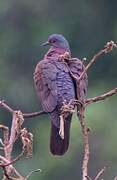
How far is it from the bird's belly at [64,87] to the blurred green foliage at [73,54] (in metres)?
7.33

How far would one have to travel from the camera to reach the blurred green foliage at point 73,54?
46.7ft

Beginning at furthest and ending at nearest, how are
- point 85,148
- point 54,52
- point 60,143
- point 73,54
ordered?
1. point 73,54
2. point 54,52
3. point 60,143
4. point 85,148

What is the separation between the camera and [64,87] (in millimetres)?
5012

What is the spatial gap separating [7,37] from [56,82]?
1273cm

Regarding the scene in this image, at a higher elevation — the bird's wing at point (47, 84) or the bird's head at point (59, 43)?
the bird's head at point (59, 43)

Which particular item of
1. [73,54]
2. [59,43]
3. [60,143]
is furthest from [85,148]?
[73,54]

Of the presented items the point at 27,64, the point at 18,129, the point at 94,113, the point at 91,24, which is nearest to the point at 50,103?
the point at 18,129

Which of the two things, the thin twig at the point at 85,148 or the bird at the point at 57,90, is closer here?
the thin twig at the point at 85,148

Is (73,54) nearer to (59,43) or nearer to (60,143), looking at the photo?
(59,43)

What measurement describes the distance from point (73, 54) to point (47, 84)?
10.8 metres

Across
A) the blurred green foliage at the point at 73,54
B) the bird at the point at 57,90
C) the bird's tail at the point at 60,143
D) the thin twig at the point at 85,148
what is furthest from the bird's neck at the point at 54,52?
the blurred green foliage at the point at 73,54

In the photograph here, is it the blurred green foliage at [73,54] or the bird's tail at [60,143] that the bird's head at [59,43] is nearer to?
the bird's tail at [60,143]

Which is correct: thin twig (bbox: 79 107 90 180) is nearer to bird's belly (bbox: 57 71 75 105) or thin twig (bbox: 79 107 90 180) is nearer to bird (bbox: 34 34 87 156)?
bird (bbox: 34 34 87 156)

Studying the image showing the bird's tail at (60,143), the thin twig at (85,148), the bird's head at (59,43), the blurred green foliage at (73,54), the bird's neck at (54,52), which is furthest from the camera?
the blurred green foliage at (73,54)
